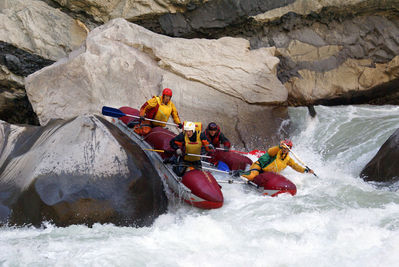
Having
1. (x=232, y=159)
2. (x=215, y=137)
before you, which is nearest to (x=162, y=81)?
(x=215, y=137)

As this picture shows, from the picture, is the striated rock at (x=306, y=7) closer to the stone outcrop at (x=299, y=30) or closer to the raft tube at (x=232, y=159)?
the stone outcrop at (x=299, y=30)

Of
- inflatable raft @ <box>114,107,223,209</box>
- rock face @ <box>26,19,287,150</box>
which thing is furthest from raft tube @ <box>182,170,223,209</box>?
rock face @ <box>26,19,287,150</box>

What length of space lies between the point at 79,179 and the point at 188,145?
162cm

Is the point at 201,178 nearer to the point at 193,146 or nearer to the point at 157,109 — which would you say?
the point at 193,146

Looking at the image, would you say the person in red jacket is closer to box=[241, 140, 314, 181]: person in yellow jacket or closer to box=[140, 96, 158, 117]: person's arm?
box=[241, 140, 314, 181]: person in yellow jacket

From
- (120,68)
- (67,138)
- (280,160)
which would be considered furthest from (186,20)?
(67,138)

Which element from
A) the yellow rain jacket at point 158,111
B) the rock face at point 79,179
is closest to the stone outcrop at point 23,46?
the yellow rain jacket at point 158,111

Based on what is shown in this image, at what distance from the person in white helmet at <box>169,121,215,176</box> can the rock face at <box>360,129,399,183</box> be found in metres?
2.51

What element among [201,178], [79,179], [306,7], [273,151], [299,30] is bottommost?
[201,178]

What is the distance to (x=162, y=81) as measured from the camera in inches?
325

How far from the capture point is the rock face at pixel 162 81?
784 centimetres

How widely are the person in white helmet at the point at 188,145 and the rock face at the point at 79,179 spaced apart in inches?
18.5

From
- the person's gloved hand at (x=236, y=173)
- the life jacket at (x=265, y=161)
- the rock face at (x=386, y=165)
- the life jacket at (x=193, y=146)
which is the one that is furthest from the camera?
the life jacket at (x=265, y=161)

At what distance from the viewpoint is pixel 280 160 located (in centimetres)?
611
